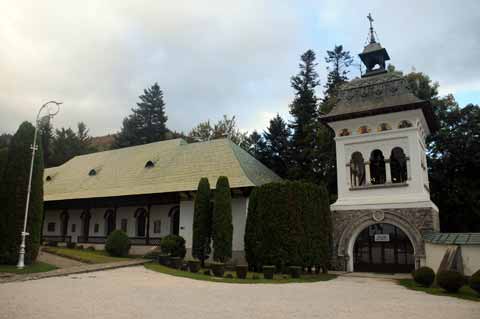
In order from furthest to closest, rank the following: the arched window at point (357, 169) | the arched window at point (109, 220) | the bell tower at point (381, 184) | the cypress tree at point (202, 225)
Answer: the arched window at point (109, 220) → the arched window at point (357, 169) → the cypress tree at point (202, 225) → the bell tower at point (381, 184)

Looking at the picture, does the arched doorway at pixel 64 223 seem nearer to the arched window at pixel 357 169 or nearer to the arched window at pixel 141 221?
the arched window at pixel 141 221

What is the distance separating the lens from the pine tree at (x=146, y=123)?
5128 cm

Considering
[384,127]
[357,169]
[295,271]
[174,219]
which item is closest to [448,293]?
[295,271]

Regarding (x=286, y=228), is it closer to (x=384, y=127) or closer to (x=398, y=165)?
(x=384, y=127)

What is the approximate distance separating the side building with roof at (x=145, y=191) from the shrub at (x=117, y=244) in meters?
2.60

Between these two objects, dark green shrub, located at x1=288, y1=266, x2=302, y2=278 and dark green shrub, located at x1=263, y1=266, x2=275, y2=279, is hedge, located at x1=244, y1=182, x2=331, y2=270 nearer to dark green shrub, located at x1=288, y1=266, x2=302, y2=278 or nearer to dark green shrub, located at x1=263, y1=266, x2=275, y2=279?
dark green shrub, located at x1=288, y1=266, x2=302, y2=278

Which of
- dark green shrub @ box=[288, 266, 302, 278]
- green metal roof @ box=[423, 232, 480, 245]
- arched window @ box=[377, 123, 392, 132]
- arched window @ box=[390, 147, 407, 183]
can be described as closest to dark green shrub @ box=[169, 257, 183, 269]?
dark green shrub @ box=[288, 266, 302, 278]

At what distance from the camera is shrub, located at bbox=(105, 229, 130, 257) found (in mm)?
22586

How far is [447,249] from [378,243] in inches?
188

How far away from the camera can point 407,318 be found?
8055 mm

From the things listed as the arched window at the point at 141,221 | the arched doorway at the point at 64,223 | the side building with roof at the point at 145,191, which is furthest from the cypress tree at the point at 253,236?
the arched doorway at the point at 64,223

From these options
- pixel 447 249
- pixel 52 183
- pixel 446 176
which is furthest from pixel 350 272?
pixel 52 183

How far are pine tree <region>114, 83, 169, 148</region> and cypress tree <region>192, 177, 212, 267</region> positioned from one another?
31663mm

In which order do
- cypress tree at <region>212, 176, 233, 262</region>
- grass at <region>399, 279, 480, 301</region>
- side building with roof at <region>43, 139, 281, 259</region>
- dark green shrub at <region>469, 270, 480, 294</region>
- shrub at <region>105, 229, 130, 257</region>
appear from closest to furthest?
dark green shrub at <region>469, 270, 480, 294</region> < grass at <region>399, 279, 480, 301</region> < cypress tree at <region>212, 176, 233, 262</region> < shrub at <region>105, 229, 130, 257</region> < side building with roof at <region>43, 139, 281, 259</region>
